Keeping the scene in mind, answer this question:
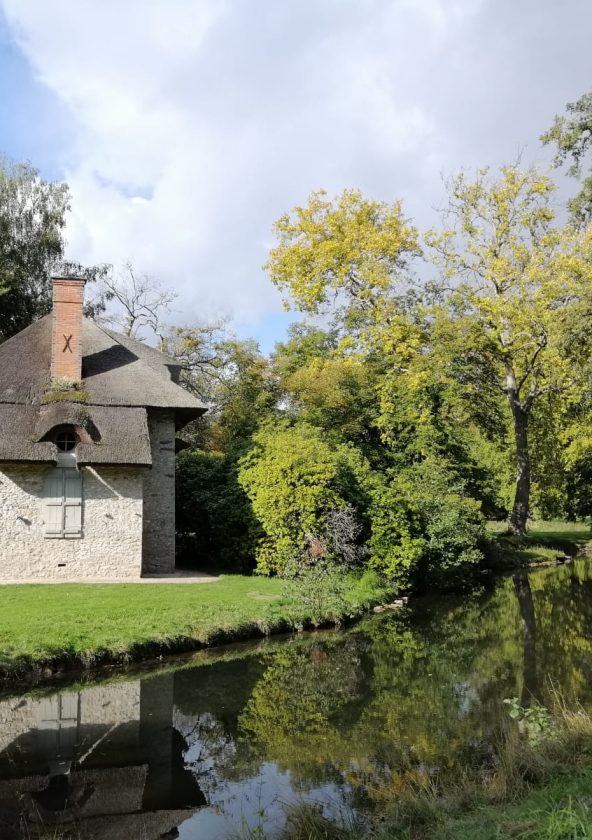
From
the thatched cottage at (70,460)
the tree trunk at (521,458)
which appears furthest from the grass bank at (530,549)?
the thatched cottage at (70,460)

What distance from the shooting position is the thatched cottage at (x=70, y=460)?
748 inches

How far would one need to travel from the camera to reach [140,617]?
14117 millimetres

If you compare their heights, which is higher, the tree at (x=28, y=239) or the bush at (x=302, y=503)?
the tree at (x=28, y=239)

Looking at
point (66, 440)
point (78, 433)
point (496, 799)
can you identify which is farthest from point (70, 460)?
point (496, 799)

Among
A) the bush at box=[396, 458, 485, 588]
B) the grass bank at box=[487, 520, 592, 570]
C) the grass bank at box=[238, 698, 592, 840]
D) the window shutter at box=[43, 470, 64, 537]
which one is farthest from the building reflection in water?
the grass bank at box=[487, 520, 592, 570]

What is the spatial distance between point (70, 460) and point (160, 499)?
331 centimetres

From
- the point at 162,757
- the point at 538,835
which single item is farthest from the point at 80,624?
the point at 538,835

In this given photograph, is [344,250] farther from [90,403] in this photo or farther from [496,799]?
[496,799]

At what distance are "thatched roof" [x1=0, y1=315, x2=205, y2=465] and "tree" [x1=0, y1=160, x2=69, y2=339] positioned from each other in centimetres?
1110

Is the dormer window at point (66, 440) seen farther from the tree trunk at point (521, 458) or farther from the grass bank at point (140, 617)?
the tree trunk at point (521, 458)

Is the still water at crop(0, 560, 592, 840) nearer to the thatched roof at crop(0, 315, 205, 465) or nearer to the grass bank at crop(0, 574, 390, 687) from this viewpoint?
the grass bank at crop(0, 574, 390, 687)

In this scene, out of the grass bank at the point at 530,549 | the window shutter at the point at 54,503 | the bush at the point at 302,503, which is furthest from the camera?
the grass bank at the point at 530,549

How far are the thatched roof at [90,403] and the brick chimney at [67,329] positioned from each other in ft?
1.47

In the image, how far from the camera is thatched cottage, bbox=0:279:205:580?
19.0 metres
